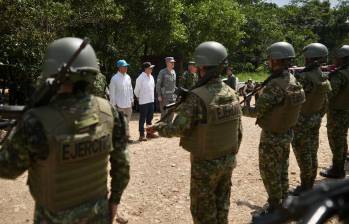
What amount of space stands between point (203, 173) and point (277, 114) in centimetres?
145

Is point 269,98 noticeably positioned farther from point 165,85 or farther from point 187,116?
point 165,85

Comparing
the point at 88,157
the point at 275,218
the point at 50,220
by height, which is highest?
the point at 275,218

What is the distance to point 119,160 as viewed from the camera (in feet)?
10.2

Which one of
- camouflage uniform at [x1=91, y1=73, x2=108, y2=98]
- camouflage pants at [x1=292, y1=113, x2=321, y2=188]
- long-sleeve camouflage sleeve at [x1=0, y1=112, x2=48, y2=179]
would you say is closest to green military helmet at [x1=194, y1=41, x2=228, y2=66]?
long-sleeve camouflage sleeve at [x1=0, y1=112, x2=48, y2=179]

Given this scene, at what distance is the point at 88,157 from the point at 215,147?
5.28 ft

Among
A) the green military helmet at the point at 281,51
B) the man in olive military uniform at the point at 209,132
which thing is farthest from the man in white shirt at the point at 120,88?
the man in olive military uniform at the point at 209,132

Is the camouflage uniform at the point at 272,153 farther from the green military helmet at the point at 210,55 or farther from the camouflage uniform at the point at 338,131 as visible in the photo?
the camouflage uniform at the point at 338,131

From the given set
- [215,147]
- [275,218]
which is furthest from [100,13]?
[275,218]

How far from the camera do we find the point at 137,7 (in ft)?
47.4

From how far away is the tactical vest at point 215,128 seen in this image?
156 inches

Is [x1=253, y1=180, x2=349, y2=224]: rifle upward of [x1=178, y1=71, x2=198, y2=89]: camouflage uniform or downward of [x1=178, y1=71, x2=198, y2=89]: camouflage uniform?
upward

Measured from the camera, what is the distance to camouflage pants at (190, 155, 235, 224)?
4.07 metres

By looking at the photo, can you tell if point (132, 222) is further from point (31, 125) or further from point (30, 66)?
point (30, 66)

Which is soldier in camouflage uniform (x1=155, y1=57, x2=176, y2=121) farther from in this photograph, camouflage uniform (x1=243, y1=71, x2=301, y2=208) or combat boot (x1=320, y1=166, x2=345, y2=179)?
camouflage uniform (x1=243, y1=71, x2=301, y2=208)
